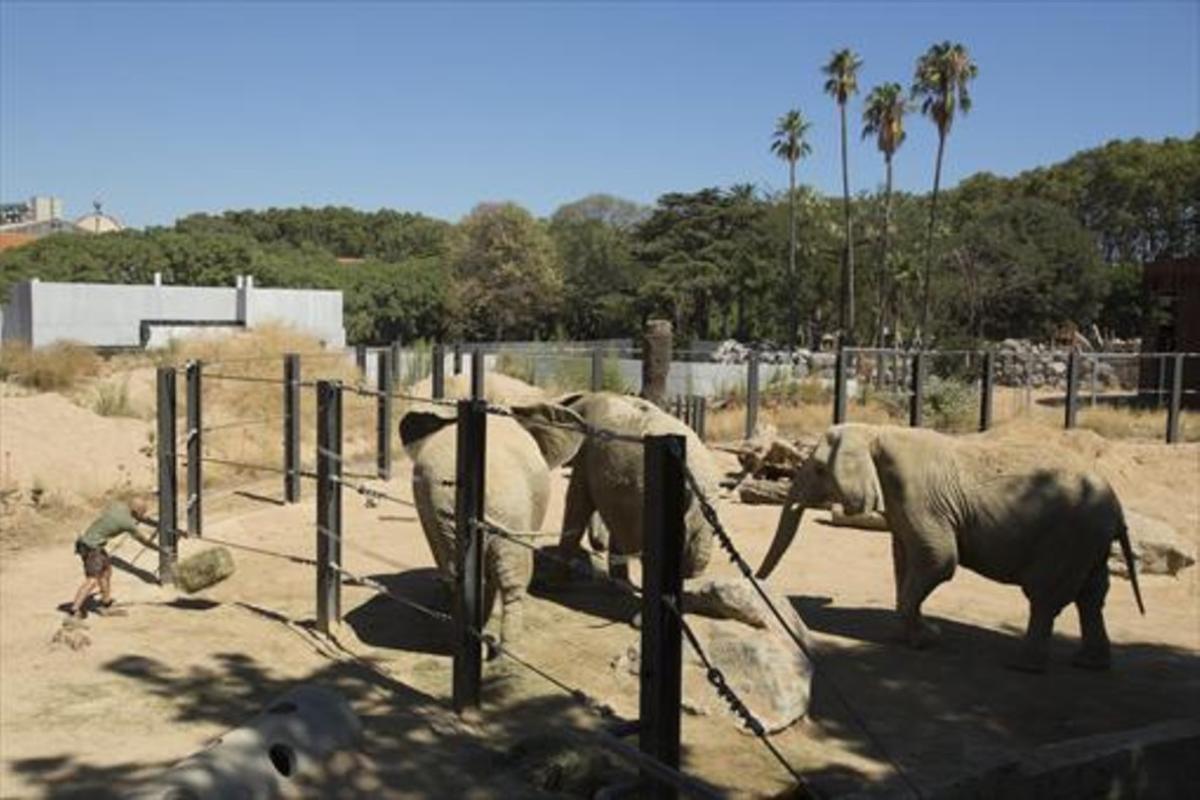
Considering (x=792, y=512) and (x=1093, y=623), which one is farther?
(x=792, y=512)

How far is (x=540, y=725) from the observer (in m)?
5.81

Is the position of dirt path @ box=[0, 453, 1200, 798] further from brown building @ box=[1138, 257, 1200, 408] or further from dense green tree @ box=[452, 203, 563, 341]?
dense green tree @ box=[452, 203, 563, 341]

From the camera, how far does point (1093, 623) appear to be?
7.48 metres

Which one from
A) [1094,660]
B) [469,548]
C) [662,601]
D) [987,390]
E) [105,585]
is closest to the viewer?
[662,601]

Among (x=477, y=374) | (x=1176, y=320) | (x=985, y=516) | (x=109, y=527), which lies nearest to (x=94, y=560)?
(x=109, y=527)

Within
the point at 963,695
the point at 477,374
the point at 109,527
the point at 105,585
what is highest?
the point at 477,374

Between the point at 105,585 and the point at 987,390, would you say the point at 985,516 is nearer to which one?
the point at 105,585

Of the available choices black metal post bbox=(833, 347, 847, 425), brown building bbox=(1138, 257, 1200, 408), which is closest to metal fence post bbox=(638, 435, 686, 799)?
black metal post bbox=(833, 347, 847, 425)

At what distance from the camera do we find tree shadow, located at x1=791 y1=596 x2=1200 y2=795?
19.1 ft

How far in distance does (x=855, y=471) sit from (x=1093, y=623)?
172cm

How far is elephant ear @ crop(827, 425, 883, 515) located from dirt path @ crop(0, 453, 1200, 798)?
900 mm

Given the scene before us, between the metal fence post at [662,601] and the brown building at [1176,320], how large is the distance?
23.7 m

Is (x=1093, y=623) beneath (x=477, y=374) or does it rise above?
beneath

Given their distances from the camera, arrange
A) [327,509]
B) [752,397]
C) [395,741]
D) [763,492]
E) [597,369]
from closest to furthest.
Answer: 1. [395,741]
2. [327,509]
3. [763,492]
4. [752,397]
5. [597,369]
